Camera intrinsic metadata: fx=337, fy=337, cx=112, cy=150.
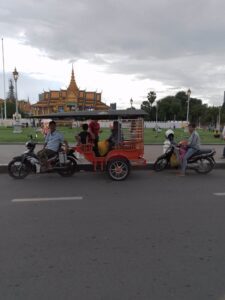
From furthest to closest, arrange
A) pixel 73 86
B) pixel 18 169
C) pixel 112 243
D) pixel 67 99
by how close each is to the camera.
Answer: pixel 73 86, pixel 67 99, pixel 18 169, pixel 112 243

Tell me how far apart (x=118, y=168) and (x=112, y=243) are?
4758 mm

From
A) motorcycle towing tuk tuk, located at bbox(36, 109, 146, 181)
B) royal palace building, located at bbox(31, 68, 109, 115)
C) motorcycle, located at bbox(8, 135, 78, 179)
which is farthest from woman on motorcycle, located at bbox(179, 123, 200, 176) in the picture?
royal palace building, located at bbox(31, 68, 109, 115)

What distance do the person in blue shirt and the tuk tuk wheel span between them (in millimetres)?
A: 1564

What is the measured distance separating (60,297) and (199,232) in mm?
2395

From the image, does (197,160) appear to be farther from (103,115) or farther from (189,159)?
(103,115)

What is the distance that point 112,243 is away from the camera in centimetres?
433

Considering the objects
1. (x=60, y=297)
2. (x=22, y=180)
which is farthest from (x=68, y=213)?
(x=22, y=180)

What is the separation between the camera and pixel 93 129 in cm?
965

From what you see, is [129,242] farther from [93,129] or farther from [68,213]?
[93,129]

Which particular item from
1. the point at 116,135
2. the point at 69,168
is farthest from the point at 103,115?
the point at 69,168

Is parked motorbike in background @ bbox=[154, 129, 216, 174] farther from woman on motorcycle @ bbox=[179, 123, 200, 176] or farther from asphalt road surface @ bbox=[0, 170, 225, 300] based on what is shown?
asphalt road surface @ bbox=[0, 170, 225, 300]

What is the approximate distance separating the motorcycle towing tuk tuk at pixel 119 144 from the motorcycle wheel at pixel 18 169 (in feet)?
4.65

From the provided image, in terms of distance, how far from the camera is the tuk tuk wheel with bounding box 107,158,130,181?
29.5ft

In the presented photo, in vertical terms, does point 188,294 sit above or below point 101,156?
below
